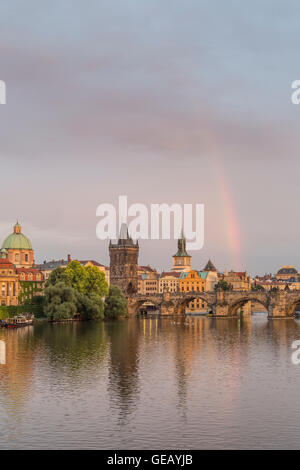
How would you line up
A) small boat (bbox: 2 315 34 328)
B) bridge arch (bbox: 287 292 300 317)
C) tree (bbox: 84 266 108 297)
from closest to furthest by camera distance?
1. small boat (bbox: 2 315 34 328)
2. tree (bbox: 84 266 108 297)
3. bridge arch (bbox: 287 292 300 317)

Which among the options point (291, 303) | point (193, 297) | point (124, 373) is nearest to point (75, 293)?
point (193, 297)

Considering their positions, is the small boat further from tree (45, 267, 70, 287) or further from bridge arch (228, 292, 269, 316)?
bridge arch (228, 292, 269, 316)

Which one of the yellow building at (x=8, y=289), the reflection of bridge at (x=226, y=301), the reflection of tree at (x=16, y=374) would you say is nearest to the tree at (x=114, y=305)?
the yellow building at (x=8, y=289)

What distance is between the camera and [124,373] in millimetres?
52625

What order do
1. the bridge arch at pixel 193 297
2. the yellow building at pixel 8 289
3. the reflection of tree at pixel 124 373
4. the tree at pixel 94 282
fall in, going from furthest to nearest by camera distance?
1. the bridge arch at pixel 193 297
2. the yellow building at pixel 8 289
3. the tree at pixel 94 282
4. the reflection of tree at pixel 124 373

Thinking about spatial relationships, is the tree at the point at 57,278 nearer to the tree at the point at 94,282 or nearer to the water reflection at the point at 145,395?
the tree at the point at 94,282

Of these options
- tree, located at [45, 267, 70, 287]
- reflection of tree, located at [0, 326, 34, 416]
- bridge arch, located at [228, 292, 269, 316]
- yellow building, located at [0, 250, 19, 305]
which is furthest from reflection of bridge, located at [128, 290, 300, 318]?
reflection of tree, located at [0, 326, 34, 416]

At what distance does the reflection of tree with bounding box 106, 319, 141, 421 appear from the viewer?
134ft

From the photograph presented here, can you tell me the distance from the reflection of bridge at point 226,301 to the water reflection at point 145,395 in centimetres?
6833

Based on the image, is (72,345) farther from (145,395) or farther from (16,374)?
(145,395)

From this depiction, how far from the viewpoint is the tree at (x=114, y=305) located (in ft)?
435

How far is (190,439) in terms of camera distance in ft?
107

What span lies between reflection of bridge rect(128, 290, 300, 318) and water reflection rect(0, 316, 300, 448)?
68326 millimetres

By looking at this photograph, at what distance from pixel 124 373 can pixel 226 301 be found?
329 feet
